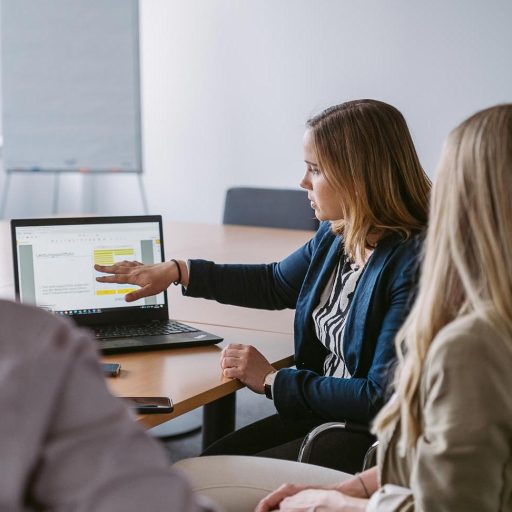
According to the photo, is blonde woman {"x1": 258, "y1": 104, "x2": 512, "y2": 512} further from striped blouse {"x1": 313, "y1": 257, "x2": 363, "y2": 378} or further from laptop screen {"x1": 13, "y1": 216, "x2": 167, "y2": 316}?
laptop screen {"x1": 13, "y1": 216, "x2": 167, "y2": 316}

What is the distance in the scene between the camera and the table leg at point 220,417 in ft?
8.38

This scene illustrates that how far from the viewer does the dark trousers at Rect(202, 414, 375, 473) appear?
1.73 m

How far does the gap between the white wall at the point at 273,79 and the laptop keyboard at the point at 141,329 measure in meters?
3.36

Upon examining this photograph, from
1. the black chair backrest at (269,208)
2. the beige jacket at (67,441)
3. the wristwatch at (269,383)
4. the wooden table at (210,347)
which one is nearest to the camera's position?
the beige jacket at (67,441)

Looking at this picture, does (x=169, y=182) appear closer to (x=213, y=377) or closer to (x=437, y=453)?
(x=213, y=377)

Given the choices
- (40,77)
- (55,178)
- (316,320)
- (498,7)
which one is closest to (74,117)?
(40,77)

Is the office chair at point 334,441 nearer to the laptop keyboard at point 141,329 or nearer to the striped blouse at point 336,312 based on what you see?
the striped blouse at point 336,312

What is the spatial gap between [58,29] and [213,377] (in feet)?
14.4

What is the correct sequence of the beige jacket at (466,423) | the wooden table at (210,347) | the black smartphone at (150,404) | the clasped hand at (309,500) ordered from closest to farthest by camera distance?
the beige jacket at (466,423)
the clasped hand at (309,500)
the black smartphone at (150,404)
the wooden table at (210,347)

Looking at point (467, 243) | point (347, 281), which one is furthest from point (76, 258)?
point (467, 243)

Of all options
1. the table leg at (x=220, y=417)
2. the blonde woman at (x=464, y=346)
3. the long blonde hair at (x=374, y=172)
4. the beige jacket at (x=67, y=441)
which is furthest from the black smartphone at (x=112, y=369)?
the beige jacket at (x=67, y=441)

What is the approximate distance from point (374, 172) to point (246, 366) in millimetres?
473

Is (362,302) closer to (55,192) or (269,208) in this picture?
(269,208)

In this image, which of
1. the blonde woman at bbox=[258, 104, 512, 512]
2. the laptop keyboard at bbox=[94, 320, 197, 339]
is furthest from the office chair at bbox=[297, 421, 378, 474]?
the blonde woman at bbox=[258, 104, 512, 512]
